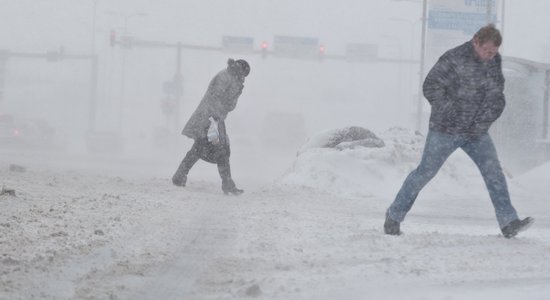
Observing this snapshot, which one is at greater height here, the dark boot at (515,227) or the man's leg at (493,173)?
the man's leg at (493,173)

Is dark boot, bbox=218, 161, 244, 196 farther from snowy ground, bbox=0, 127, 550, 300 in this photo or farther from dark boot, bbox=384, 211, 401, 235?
dark boot, bbox=384, 211, 401, 235

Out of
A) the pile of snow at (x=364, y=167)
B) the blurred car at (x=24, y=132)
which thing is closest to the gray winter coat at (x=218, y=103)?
the pile of snow at (x=364, y=167)

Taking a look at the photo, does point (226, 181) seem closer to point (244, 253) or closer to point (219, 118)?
point (219, 118)

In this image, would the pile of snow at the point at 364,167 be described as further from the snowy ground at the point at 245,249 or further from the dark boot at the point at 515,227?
the dark boot at the point at 515,227

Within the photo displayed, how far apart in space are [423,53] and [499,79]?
19.6m

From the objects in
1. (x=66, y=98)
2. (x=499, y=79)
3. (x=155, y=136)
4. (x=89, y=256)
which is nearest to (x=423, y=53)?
(x=499, y=79)

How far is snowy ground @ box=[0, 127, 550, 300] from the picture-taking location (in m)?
4.01

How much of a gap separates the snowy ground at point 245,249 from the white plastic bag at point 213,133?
1.96ft

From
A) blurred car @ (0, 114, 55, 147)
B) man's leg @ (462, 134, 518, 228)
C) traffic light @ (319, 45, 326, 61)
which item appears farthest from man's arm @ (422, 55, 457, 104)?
traffic light @ (319, 45, 326, 61)

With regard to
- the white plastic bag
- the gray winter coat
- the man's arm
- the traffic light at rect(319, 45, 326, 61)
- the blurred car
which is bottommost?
the blurred car

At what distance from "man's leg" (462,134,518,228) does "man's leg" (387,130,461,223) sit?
0.53 feet

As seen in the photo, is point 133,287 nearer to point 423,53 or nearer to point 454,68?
point 454,68

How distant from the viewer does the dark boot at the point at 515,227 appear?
5.55 m

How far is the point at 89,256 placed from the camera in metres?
4.73
